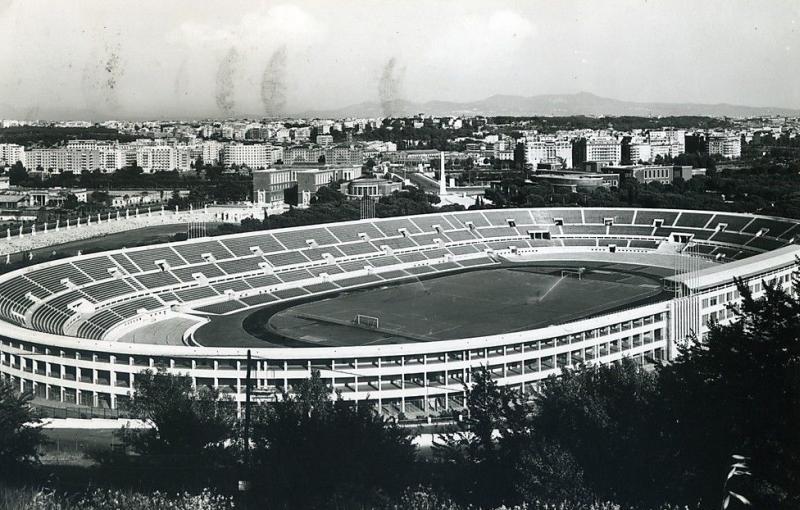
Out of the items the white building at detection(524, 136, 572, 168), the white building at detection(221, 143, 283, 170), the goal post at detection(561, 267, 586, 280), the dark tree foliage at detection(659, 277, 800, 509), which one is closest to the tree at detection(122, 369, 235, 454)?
the dark tree foliage at detection(659, 277, 800, 509)

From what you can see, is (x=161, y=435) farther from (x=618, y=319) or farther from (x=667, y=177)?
(x=667, y=177)

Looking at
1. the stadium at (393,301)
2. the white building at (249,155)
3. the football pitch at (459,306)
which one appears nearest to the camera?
the stadium at (393,301)

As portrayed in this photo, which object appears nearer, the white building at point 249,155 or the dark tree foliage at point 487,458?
the dark tree foliage at point 487,458

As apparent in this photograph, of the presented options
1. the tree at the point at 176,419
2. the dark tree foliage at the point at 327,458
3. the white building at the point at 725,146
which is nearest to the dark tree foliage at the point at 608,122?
the white building at the point at 725,146

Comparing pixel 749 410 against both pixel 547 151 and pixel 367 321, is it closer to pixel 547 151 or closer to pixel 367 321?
pixel 367 321

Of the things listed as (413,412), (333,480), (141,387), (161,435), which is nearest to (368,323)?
(413,412)

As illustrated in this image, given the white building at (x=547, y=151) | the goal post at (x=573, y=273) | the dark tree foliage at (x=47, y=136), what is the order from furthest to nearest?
1. the white building at (x=547, y=151)
2. the dark tree foliage at (x=47, y=136)
3. the goal post at (x=573, y=273)

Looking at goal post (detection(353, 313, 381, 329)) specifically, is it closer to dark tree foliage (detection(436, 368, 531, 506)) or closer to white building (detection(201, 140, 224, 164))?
dark tree foliage (detection(436, 368, 531, 506))

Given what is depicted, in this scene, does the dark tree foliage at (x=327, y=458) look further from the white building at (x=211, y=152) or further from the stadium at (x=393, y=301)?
the white building at (x=211, y=152)
